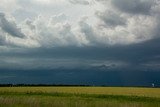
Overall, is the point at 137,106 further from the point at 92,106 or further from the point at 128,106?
the point at 92,106

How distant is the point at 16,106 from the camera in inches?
1129

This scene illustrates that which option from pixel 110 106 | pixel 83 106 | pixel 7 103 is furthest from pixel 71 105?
pixel 7 103

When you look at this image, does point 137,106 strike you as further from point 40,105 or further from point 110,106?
point 40,105

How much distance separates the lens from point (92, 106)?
100 ft

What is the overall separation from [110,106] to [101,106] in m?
0.72

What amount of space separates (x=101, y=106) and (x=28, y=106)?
589cm

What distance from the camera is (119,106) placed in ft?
99.4

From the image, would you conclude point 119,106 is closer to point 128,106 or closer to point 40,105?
point 128,106

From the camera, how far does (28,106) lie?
93.9 ft

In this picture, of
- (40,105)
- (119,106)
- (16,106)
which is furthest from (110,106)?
(16,106)

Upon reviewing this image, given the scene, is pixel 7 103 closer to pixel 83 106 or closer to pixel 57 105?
pixel 57 105

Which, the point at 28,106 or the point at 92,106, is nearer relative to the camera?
the point at 28,106

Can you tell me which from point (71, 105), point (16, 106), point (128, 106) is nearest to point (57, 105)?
point (71, 105)

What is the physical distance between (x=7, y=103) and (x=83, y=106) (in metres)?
6.26
